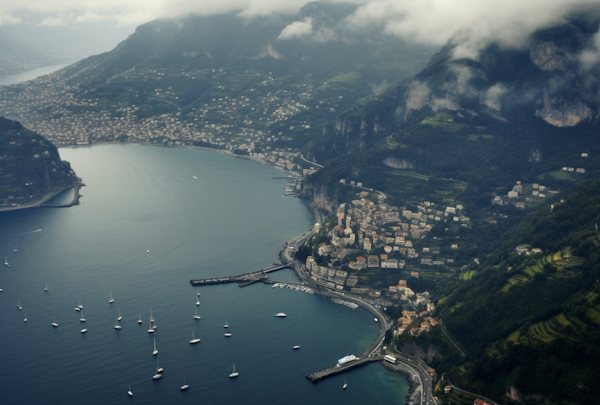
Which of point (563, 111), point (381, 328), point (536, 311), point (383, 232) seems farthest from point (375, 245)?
point (563, 111)

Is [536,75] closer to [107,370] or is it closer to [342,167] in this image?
[342,167]

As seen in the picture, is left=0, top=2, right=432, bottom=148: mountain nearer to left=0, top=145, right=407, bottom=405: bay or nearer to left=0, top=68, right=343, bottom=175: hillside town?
left=0, top=68, right=343, bottom=175: hillside town

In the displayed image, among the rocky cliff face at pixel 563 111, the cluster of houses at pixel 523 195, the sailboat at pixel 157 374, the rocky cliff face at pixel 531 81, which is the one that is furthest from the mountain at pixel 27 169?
the rocky cliff face at pixel 563 111

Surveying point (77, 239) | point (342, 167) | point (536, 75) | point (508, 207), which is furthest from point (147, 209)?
point (536, 75)

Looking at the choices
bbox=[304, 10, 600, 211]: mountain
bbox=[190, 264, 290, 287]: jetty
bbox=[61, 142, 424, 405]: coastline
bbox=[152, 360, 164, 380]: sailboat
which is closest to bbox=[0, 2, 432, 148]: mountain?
bbox=[304, 10, 600, 211]: mountain

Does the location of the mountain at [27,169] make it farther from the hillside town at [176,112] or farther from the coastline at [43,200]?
the hillside town at [176,112]
